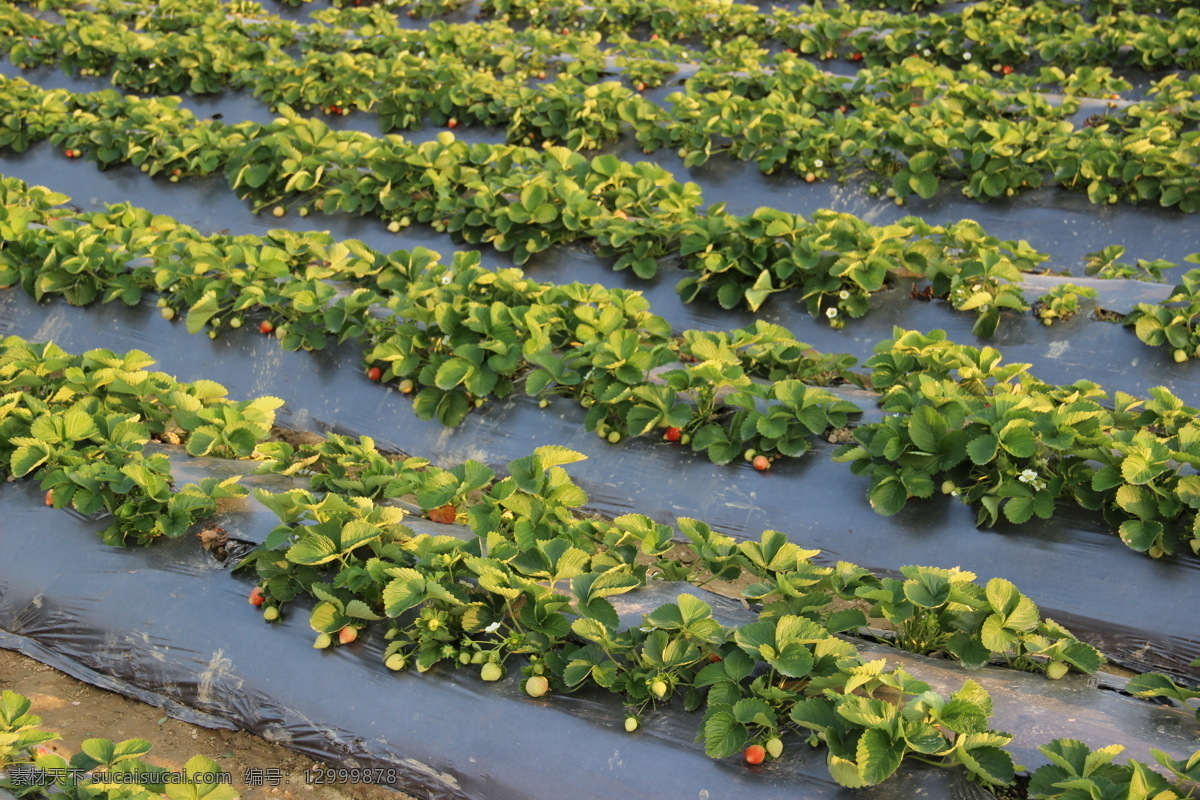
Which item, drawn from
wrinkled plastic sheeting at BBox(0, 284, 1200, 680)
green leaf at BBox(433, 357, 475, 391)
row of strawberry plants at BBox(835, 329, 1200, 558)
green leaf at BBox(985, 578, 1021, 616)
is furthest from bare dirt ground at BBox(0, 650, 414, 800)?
row of strawberry plants at BBox(835, 329, 1200, 558)

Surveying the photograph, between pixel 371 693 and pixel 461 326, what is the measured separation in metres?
2.09

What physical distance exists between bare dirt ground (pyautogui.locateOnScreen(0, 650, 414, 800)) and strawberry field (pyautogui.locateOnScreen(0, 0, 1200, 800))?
0.20 ft

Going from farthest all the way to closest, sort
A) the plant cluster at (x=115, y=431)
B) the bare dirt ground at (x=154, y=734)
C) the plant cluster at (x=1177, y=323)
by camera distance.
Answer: the plant cluster at (x=1177, y=323), the plant cluster at (x=115, y=431), the bare dirt ground at (x=154, y=734)

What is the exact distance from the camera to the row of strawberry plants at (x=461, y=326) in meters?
4.31

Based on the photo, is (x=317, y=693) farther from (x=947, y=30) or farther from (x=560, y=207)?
(x=947, y=30)

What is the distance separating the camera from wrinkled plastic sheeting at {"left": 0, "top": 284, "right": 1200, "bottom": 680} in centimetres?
356

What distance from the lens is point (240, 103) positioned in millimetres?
8977

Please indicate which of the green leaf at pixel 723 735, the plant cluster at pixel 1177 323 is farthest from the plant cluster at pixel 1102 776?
the plant cluster at pixel 1177 323

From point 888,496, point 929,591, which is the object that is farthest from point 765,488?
point 929,591

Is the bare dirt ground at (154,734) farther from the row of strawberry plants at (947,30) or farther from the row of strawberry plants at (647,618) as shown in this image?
the row of strawberry plants at (947,30)

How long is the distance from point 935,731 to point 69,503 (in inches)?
139

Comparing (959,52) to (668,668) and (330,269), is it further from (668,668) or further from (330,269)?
(668,668)

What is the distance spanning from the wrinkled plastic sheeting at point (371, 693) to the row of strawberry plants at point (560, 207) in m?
2.42

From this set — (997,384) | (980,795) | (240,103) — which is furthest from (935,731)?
(240,103)
